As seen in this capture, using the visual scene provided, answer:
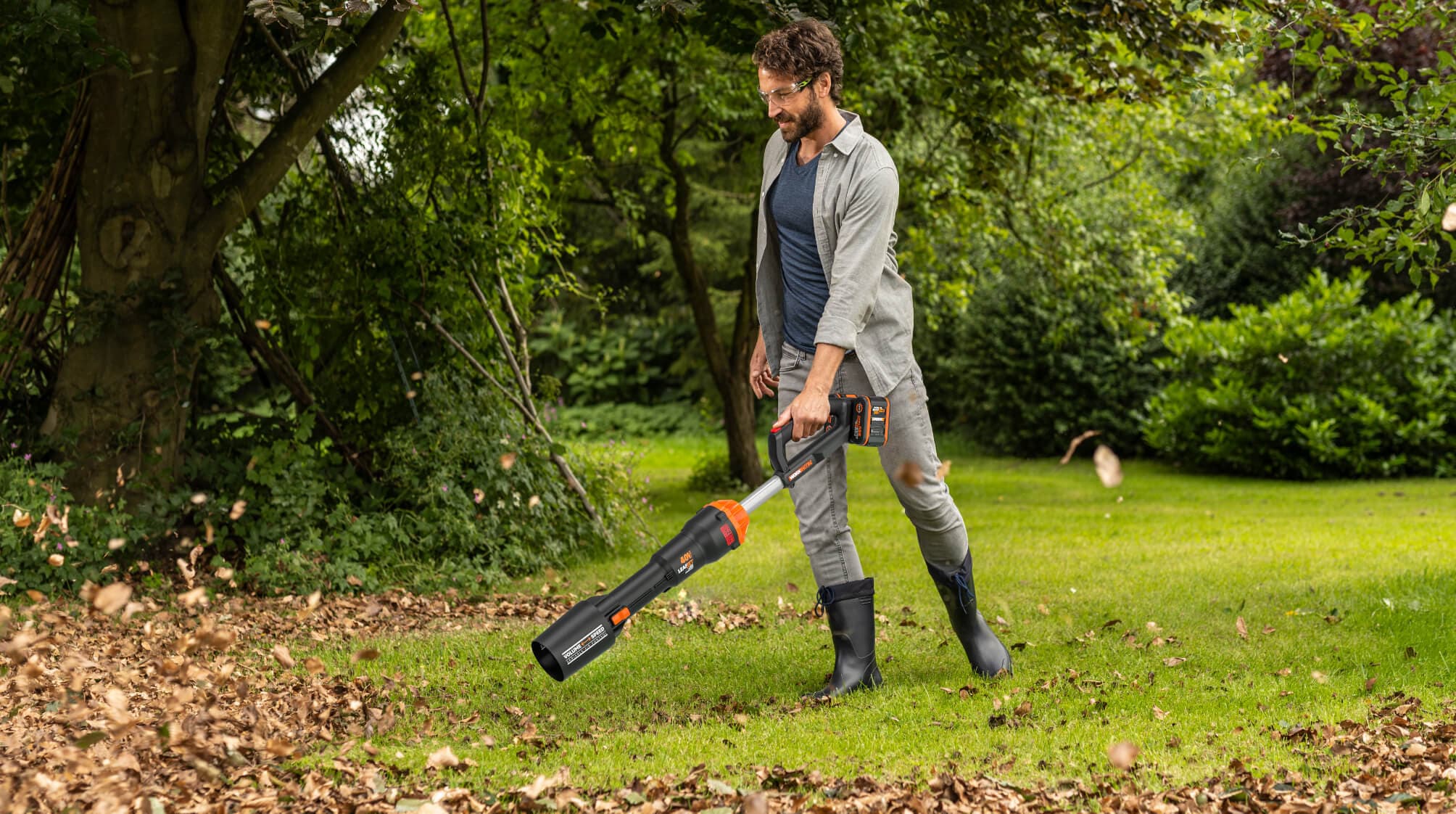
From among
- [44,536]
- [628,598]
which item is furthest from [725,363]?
[628,598]

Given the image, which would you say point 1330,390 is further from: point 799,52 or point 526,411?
point 799,52

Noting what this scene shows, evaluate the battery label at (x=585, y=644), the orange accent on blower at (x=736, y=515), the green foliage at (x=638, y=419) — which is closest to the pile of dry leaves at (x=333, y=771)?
the battery label at (x=585, y=644)

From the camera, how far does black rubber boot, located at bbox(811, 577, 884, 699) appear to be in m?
3.93

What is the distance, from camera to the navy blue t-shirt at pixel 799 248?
3791 millimetres

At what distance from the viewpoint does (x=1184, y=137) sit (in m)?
10.9

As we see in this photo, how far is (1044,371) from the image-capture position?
14195 mm

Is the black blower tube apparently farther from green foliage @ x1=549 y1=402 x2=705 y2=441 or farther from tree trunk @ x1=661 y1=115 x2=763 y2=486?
green foliage @ x1=549 y1=402 x2=705 y2=441

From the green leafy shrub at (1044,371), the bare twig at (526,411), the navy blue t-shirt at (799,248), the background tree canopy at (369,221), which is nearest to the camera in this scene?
the navy blue t-shirt at (799,248)

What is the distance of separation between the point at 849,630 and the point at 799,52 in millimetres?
1760

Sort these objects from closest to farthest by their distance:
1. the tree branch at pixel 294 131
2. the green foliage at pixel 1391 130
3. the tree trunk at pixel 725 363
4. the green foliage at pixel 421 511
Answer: the green foliage at pixel 1391 130 → the green foliage at pixel 421 511 → the tree branch at pixel 294 131 → the tree trunk at pixel 725 363

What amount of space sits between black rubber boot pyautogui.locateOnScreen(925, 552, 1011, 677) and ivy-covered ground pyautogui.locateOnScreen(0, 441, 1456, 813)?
0.08 m

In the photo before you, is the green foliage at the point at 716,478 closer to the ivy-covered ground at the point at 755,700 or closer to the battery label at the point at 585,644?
the ivy-covered ground at the point at 755,700

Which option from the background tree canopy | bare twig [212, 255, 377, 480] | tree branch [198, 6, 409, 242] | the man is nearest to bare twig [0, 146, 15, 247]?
the background tree canopy

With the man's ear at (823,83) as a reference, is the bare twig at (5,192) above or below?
above
